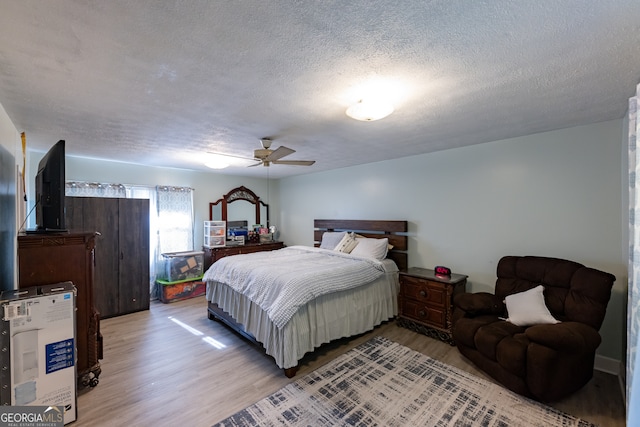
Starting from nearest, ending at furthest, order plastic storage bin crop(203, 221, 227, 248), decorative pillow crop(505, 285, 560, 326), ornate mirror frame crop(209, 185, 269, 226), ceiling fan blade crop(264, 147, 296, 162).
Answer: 1. decorative pillow crop(505, 285, 560, 326)
2. ceiling fan blade crop(264, 147, 296, 162)
3. plastic storage bin crop(203, 221, 227, 248)
4. ornate mirror frame crop(209, 185, 269, 226)

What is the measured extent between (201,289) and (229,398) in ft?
10.5

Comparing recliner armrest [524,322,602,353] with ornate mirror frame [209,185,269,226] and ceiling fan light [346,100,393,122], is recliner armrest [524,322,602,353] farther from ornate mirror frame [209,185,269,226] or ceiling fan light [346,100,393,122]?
ornate mirror frame [209,185,269,226]

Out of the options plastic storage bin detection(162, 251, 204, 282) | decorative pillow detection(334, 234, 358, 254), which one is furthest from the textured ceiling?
plastic storage bin detection(162, 251, 204, 282)

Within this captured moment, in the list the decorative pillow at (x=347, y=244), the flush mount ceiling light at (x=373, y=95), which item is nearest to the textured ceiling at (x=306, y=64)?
the flush mount ceiling light at (x=373, y=95)

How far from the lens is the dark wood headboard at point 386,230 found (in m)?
4.21

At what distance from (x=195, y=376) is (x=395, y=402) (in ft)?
6.04

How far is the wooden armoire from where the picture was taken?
3836 mm

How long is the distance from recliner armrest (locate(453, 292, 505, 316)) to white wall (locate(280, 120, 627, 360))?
57 centimetres

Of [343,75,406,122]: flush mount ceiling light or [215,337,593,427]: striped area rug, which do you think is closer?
[343,75,406,122]: flush mount ceiling light

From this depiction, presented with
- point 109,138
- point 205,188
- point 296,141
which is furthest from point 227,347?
point 205,188

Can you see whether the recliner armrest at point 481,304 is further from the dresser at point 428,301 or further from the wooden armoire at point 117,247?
the wooden armoire at point 117,247

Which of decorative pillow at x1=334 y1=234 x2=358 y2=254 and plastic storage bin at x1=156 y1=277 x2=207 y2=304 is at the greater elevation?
decorative pillow at x1=334 y1=234 x2=358 y2=254

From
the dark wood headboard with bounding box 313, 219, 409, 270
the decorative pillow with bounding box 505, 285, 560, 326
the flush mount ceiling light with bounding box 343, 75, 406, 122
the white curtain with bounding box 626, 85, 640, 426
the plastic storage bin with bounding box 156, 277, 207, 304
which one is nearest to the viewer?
the white curtain with bounding box 626, 85, 640, 426

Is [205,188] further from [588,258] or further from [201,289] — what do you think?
[588,258]
